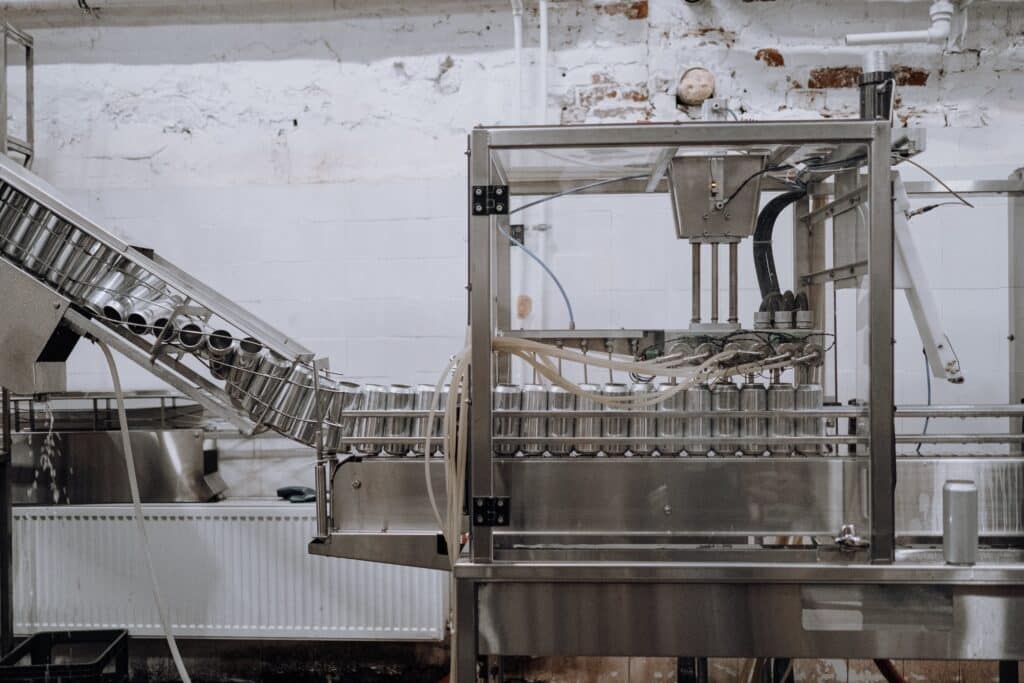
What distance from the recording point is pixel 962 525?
1.27 m

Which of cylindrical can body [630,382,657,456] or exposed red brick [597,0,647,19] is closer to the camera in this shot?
cylindrical can body [630,382,657,456]

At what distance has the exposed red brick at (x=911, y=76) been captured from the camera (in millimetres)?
2371

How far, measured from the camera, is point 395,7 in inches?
97.0

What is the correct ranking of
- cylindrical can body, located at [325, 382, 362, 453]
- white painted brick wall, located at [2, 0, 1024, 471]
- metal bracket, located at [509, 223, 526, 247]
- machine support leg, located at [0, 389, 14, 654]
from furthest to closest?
white painted brick wall, located at [2, 0, 1024, 471] < metal bracket, located at [509, 223, 526, 247] < machine support leg, located at [0, 389, 14, 654] < cylindrical can body, located at [325, 382, 362, 453]

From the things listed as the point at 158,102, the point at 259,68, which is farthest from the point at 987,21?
the point at 158,102

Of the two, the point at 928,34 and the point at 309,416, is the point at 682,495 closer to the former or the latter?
the point at 309,416

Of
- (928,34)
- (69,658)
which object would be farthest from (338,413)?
(928,34)

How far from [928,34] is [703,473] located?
172cm

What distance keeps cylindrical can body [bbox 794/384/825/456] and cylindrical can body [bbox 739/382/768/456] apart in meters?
0.06

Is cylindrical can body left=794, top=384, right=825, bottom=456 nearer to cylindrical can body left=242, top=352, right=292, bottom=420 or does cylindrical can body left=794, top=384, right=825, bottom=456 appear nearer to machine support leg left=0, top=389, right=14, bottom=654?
cylindrical can body left=242, top=352, right=292, bottom=420

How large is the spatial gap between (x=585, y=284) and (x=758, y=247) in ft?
2.54

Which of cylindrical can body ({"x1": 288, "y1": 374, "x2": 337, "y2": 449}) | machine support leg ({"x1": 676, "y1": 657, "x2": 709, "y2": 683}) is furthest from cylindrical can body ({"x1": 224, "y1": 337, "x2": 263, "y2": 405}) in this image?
machine support leg ({"x1": 676, "y1": 657, "x2": 709, "y2": 683})

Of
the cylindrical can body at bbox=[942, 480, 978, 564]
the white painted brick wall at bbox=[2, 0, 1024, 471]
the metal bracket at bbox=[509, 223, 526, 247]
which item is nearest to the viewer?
the cylindrical can body at bbox=[942, 480, 978, 564]

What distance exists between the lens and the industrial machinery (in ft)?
4.23
